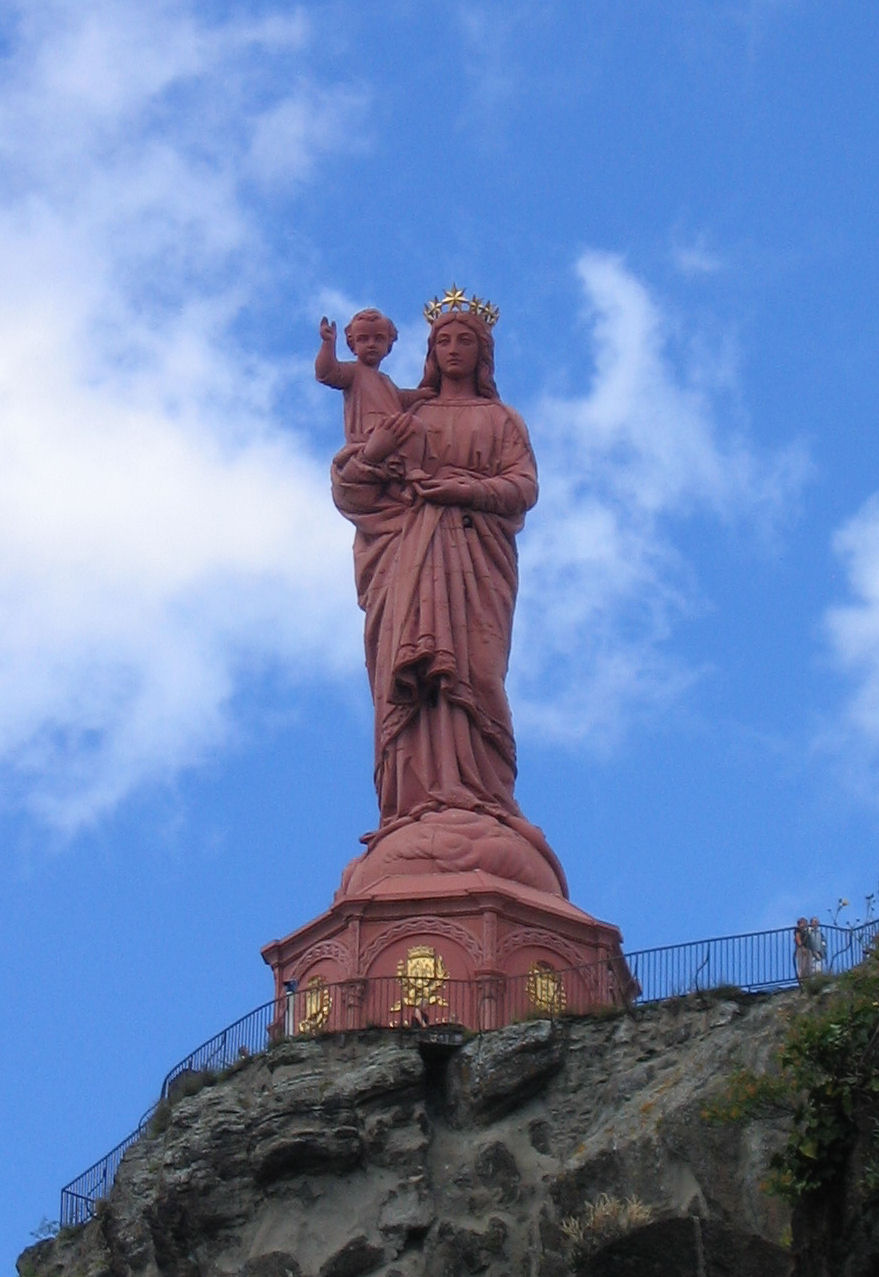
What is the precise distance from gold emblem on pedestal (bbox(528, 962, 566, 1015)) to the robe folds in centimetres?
246

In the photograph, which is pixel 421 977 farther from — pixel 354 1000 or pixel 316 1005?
pixel 316 1005

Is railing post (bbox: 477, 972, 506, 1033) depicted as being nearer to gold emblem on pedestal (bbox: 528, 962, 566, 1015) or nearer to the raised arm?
gold emblem on pedestal (bbox: 528, 962, 566, 1015)

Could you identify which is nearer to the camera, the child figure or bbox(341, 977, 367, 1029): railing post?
bbox(341, 977, 367, 1029): railing post

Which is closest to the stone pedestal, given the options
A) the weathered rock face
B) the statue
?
the statue

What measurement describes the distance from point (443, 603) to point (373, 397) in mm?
3319

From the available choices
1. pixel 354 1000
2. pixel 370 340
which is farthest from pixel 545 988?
pixel 370 340

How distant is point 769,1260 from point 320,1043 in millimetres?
6303

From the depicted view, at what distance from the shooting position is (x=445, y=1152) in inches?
1355

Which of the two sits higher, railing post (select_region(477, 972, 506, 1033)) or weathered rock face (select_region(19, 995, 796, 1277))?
railing post (select_region(477, 972, 506, 1033))

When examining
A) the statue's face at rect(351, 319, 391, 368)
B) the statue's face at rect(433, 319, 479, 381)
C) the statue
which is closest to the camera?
the statue

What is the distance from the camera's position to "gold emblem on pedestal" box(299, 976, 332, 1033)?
37219 millimetres

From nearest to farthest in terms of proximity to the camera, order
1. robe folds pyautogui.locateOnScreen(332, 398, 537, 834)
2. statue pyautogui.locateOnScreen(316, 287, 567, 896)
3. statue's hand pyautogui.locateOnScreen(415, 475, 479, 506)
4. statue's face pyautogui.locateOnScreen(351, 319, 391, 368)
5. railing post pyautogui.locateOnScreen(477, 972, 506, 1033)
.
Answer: railing post pyautogui.locateOnScreen(477, 972, 506, 1033) → statue pyautogui.locateOnScreen(316, 287, 567, 896) → robe folds pyautogui.locateOnScreen(332, 398, 537, 834) → statue's hand pyautogui.locateOnScreen(415, 475, 479, 506) → statue's face pyautogui.locateOnScreen(351, 319, 391, 368)

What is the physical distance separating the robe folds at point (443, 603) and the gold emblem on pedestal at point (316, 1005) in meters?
2.52

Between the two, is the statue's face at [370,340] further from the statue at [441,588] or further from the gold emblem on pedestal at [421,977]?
the gold emblem on pedestal at [421,977]
